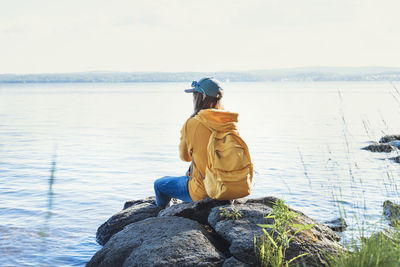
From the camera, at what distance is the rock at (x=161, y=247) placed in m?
5.20

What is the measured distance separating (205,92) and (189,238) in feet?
6.31

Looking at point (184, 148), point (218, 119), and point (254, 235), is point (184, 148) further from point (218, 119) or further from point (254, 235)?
point (254, 235)

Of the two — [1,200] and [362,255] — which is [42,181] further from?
[362,255]

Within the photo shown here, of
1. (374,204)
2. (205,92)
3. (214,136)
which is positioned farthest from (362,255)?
(374,204)

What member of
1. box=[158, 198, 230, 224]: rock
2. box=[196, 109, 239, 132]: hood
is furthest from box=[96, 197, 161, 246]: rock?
box=[196, 109, 239, 132]: hood

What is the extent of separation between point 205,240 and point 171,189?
1659mm

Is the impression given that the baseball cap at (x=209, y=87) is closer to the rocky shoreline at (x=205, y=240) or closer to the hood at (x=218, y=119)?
the hood at (x=218, y=119)

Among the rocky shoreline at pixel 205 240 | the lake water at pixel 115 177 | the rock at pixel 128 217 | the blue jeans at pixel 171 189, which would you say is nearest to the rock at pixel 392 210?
the lake water at pixel 115 177

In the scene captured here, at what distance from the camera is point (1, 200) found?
37.3 feet

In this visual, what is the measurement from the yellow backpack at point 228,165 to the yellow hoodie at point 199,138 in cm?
13

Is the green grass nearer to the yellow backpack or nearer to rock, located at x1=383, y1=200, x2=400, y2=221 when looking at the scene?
the yellow backpack

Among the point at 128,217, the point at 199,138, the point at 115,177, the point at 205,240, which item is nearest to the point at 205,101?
the point at 199,138

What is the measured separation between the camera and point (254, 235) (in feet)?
18.0

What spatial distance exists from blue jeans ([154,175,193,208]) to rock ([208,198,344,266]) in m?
0.75
